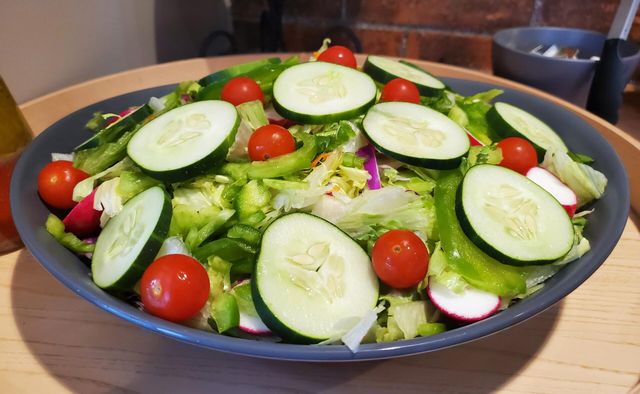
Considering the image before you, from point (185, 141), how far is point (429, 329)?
2.09 feet

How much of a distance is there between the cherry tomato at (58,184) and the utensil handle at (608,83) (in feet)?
5.87

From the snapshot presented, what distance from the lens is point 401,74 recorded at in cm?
147

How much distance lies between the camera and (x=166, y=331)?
0.76 meters

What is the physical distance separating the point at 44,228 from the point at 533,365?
3.24ft

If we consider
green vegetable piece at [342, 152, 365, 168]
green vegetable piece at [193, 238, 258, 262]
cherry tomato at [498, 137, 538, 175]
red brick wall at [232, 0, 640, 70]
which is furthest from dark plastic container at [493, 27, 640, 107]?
green vegetable piece at [193, 238, 258, 262]

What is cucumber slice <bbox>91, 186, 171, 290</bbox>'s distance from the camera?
887 mm

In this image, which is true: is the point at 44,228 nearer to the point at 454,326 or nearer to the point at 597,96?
the point at 454,326

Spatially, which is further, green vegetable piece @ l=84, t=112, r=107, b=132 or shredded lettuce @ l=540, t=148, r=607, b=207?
green vegetable piece @ l=84, t=112, r=107, b=132

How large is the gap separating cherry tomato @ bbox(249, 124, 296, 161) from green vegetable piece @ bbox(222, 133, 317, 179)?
0.02m

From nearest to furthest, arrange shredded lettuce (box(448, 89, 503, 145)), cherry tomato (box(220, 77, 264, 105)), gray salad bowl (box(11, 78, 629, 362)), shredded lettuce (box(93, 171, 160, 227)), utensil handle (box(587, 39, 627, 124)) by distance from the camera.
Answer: gray salad bowl (box(11, 78, 629, 362)) → shredded lettuce (box(93, 171, 160, 227)) → cherry tomato (box(220, 77, 264, 105)) → shredded lettuce (box(448, 89, 503, 145)) → utensil handle (box(587, 39, 627, 124))

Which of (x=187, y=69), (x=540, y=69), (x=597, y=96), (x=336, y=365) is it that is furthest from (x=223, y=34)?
(x=336, y=365)

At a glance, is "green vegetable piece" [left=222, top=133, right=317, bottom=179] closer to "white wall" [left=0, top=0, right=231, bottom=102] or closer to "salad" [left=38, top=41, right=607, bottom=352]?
"salad" [left=38, top=41, right=607, bottom=352]

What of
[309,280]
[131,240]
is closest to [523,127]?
[309,280]

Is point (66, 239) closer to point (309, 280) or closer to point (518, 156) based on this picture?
point (309, 280)
